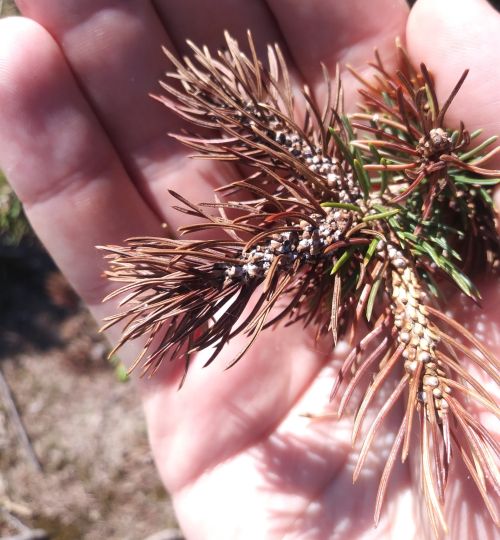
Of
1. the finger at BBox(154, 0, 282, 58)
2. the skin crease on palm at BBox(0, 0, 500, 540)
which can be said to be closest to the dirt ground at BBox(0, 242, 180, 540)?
the skin crease on palm at BBox(0, 0, 500, 540)

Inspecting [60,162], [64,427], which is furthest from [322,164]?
[64,427]

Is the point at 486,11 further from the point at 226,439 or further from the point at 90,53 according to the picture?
the point at 226,439

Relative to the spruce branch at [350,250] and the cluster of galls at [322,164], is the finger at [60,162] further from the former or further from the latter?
the cluster of galls at [322,164]

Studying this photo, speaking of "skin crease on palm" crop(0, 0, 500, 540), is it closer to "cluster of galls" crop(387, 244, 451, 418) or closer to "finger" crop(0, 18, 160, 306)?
"finger" crop(0, 18, 160, 306)

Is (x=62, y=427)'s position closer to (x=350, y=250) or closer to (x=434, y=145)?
(x=350, y=250)

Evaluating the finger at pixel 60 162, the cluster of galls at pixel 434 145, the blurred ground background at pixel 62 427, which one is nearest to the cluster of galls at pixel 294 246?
the cluster of galls at pixel 434 145

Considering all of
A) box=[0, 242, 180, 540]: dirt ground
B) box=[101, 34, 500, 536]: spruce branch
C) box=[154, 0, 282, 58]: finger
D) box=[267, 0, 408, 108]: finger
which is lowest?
box=[0, 242, 180, 540]: dirt ground
